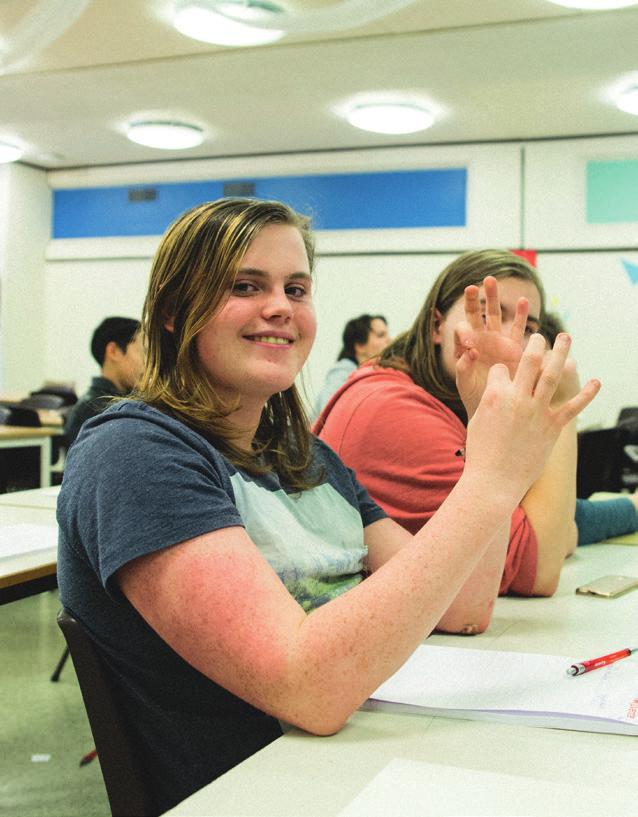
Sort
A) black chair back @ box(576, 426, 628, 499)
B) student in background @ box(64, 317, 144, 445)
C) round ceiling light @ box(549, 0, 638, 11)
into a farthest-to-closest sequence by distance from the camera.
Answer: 1. round ceiling light @ box(549, 0, 638, 11)
2. student in background @ box(64, 317, 144, 445)
3. black chair back @ box(576, 426, 628, 499)

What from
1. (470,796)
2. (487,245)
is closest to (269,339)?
(470,796)

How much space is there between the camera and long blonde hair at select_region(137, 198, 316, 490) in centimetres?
109

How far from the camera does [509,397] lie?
95 cm

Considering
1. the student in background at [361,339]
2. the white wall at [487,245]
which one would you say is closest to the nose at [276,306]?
the student in background at [361,339]

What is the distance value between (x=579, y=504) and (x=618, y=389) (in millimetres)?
4522

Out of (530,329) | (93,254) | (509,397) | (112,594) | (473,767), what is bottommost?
(473,767)

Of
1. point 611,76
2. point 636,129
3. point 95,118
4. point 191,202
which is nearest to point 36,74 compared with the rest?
point 95,118

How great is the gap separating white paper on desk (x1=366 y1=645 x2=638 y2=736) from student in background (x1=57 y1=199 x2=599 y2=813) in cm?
12

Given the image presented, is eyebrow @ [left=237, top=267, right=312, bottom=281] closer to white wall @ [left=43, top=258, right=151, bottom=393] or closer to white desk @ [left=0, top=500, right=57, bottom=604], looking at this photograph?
white desk @ [left=0, top=500, right=57, bottom=604]

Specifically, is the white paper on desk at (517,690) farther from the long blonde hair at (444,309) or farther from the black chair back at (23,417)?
the black chair back at (23,417)

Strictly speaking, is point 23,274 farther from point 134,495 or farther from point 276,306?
point 134,495

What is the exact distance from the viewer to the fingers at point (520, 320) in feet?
3.70

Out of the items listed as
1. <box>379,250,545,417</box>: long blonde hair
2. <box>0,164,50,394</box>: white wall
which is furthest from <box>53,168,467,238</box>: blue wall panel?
<box>379,250,545,417</box>: long blonde hair

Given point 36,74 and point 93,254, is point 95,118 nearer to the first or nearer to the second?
point 36,74
